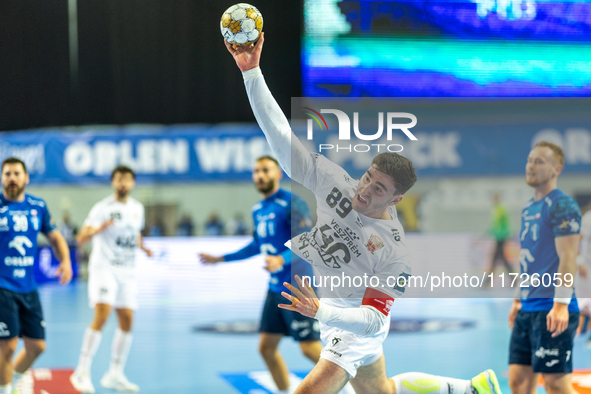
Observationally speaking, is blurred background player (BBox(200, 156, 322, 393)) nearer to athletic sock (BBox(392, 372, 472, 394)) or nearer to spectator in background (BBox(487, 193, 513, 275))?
athletic sock (BBox(392, 372, 472, 394))

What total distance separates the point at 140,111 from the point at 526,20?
13.0 meters

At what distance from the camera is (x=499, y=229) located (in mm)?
13836

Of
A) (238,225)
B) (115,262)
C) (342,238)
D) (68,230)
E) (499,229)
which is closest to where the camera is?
(342,238)

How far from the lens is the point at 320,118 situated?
4.10m

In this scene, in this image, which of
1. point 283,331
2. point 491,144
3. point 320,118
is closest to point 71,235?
point 491,144

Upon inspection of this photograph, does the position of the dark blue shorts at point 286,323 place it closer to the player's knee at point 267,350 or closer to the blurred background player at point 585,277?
the player's knee at point 267,350

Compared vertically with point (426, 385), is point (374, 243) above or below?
above

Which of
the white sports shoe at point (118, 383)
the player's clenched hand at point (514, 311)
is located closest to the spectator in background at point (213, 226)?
the white sports shoe at point (118, 383)

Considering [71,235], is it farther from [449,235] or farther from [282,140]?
[282,140]

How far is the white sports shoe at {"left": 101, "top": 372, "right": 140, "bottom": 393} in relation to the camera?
5976 millimetres

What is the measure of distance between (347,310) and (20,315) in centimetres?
342

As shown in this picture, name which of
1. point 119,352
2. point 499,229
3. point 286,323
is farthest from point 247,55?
point 499,229

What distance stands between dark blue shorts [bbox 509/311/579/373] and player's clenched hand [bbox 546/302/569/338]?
8cm

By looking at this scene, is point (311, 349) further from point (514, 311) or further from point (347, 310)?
point (347, 310)
